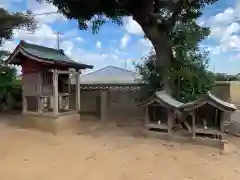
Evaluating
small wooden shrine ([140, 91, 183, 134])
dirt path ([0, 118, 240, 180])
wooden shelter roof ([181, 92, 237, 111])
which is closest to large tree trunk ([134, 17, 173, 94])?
small wooden shrine ([140, 91, 183, 134])

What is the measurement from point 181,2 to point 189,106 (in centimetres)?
328

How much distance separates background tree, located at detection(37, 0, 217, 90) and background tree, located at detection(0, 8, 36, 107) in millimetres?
3128

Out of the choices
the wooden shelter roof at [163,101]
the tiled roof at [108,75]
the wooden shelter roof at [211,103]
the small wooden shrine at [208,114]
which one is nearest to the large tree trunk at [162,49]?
the wooden shelter roof at [163,101]

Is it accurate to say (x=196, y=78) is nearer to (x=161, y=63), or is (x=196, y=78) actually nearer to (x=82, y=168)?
(x=161, y=63)

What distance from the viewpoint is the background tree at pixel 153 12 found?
742 cm

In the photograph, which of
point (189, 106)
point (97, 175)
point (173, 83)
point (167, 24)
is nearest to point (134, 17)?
point (167, 24)

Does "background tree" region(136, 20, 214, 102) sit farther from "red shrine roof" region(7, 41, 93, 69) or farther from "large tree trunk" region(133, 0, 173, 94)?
"red shrine roof" region(7, 41, 93, 69)

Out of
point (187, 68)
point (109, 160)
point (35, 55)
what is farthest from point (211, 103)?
point (35, 55)

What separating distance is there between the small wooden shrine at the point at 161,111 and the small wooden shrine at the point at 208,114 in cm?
34

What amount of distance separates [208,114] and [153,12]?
3.20 metres

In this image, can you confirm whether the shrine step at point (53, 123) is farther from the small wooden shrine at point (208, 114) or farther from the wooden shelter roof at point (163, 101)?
the small wooden shrine at point (208, 114)

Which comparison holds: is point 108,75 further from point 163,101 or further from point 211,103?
point 211,103

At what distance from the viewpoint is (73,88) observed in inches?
430

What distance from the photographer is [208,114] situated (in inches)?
251
